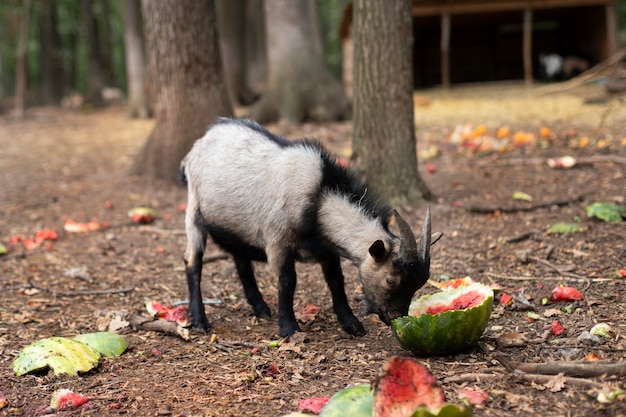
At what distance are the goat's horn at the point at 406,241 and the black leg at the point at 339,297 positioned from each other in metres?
0.88

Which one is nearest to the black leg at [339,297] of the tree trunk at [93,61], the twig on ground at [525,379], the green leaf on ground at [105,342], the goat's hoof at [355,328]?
the goat's hoof at [355,328]

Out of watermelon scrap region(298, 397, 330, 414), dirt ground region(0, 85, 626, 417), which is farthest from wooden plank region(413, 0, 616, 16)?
watermelon scrap region(298, 397, 330, 414)

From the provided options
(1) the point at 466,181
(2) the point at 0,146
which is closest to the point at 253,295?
(1) the point at 466,181

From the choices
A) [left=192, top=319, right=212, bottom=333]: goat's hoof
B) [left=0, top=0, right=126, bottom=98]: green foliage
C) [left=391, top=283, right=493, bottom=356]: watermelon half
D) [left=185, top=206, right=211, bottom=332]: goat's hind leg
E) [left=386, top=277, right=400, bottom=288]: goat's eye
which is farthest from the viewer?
[left=0, top=0, right=126, bottom=98]: green foliage

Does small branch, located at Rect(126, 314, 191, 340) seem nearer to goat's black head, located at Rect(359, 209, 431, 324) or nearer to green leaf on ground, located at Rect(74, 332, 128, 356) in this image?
green leaf on ground, located at Rect(74, 332, 128, 356)

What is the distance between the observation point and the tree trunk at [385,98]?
25.5 feet

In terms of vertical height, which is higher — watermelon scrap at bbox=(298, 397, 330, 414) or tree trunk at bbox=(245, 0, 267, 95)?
tree trunk at bbox=(245, 0, 267, 95)

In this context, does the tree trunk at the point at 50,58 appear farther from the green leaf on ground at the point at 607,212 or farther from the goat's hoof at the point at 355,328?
the goat's hoof at the point at 355,328

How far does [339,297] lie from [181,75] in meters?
5.57

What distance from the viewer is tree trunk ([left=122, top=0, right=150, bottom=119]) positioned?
20766mm

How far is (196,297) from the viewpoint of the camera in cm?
588

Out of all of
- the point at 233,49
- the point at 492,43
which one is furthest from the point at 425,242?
the point at 492,43

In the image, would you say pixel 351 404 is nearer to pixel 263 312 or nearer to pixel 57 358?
pixel 57 358

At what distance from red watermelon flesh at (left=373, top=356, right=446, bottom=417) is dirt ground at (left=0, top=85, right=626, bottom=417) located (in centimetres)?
42
